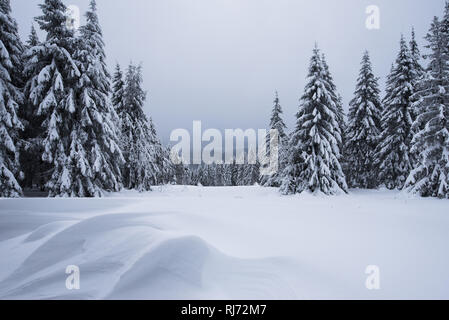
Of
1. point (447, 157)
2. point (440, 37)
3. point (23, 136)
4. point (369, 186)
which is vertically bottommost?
point (369, 186)

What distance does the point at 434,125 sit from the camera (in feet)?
44.1

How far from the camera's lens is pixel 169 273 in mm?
2789

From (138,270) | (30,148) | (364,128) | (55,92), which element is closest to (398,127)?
(364,128)

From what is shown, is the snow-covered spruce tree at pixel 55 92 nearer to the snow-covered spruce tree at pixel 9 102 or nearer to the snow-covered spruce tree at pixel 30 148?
the snow-covered spruce tree at pixel 30 148

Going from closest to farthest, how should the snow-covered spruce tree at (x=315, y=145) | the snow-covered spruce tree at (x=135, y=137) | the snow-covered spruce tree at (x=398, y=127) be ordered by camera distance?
the snow-covered spruce tree at (x=315, y=145) < the snow-covered spruce tree at (x=398, y=127) < the snow-covered spruce tree at (x=135, y=137)

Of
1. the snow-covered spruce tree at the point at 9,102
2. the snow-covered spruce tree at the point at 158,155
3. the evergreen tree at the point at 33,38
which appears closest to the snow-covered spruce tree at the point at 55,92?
the snow-covered spruce tree at the point at 9,102

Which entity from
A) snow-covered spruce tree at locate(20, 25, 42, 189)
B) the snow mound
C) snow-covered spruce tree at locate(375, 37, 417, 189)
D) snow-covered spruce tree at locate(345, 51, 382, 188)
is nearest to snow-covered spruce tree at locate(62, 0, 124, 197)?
snow-covered spruce tree at locate(20, 25, 42, 189)

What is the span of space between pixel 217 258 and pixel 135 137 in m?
20.5

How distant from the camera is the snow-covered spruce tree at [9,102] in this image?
11352 millimetres

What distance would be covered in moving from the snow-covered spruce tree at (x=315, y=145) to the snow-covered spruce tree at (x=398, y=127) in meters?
5.63

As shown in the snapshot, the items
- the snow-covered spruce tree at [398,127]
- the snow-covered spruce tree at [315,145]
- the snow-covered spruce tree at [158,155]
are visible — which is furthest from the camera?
the snow-covered spruce tree at [158,155]
